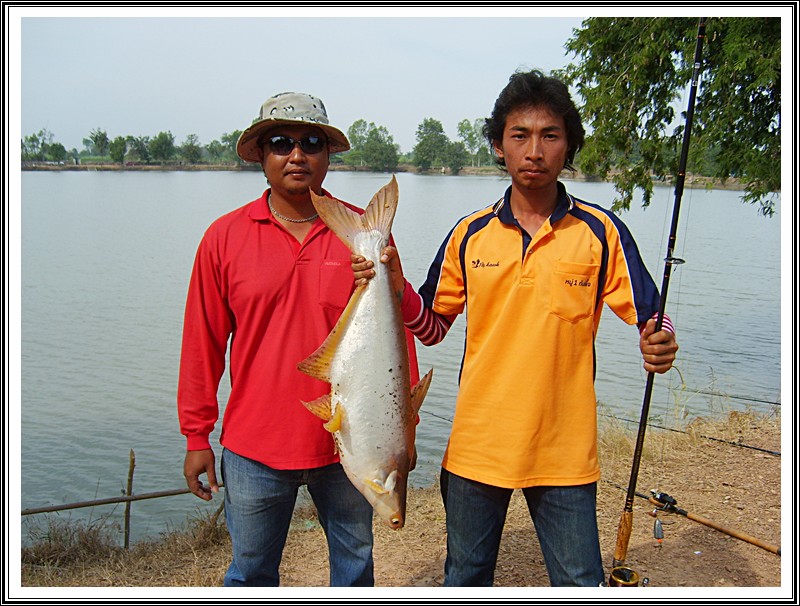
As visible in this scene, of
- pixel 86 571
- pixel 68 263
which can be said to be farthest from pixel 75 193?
pixel 86 571

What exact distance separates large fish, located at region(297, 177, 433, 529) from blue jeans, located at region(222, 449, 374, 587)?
0.73ft

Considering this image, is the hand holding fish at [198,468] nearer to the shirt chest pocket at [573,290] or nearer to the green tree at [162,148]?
the shirt chest pocket at [573,290]

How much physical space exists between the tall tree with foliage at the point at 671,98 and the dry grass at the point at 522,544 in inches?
135

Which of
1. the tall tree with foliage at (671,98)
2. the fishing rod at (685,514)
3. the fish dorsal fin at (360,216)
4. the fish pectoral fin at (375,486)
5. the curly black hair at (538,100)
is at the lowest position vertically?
the fishing rod at (685,514)

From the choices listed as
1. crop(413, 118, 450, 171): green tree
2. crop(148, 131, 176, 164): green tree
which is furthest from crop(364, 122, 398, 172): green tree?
crop(148, 131, 176, 164): green tree

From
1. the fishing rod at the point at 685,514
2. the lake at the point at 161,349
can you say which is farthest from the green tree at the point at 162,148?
the fishing rod at the point at 685,514

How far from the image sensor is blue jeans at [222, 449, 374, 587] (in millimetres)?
2793

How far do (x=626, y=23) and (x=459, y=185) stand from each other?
40.2m

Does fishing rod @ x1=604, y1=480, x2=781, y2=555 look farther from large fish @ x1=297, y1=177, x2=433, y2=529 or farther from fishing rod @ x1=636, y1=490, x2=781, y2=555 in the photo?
large fish @ x1=297, y1=177, x2=433, y2=529

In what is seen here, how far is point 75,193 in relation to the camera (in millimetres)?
48594

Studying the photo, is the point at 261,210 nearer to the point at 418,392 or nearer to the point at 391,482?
the point at 418,392

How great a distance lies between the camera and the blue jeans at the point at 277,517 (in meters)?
2.79

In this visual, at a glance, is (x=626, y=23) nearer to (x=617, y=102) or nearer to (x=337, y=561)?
(x=617, y=102)

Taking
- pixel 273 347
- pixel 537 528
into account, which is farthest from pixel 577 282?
pixel 273 347
